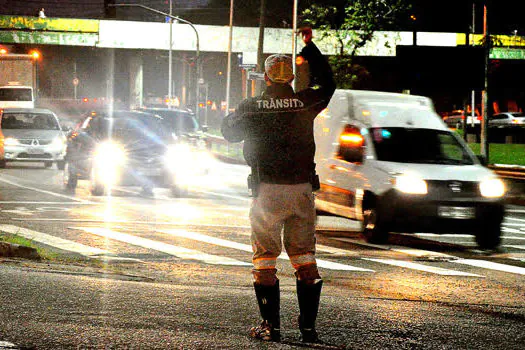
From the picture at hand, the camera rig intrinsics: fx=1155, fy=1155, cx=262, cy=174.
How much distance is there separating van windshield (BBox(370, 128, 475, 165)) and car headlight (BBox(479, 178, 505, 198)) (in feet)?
2.26

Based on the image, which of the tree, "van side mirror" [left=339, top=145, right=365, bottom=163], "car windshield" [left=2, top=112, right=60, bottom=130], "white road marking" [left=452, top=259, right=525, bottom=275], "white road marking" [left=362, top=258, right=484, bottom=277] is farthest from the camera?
the tree

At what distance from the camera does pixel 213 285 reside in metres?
11.3

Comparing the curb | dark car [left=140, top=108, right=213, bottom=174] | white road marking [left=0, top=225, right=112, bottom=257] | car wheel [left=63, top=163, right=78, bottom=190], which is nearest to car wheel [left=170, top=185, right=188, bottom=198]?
car wheel [left=63, top=163, right=78, bottom=190]

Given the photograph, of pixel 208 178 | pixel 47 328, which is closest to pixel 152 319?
pixel 47 328

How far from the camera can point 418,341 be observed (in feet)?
24.9

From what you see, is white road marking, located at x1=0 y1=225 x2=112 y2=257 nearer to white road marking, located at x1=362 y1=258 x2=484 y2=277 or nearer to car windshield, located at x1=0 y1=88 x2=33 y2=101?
white road marking, located at x1=362 y1=258 x2=484 y2=277

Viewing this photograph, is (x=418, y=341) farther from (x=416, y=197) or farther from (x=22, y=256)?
(x=416, y=197)

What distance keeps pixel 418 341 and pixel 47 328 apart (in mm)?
2454

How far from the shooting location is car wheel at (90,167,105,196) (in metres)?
23.1

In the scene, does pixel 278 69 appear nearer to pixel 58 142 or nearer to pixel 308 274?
pixel 308 274

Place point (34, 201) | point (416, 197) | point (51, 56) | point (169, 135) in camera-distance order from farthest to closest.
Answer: point (51, 56)
point (169, 135)
point (34, 201)
point (416, 197)

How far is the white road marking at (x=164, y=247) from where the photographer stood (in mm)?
13421

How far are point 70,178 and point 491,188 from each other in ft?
38.2

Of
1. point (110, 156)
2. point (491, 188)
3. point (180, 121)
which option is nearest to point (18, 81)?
point (180, 121)
